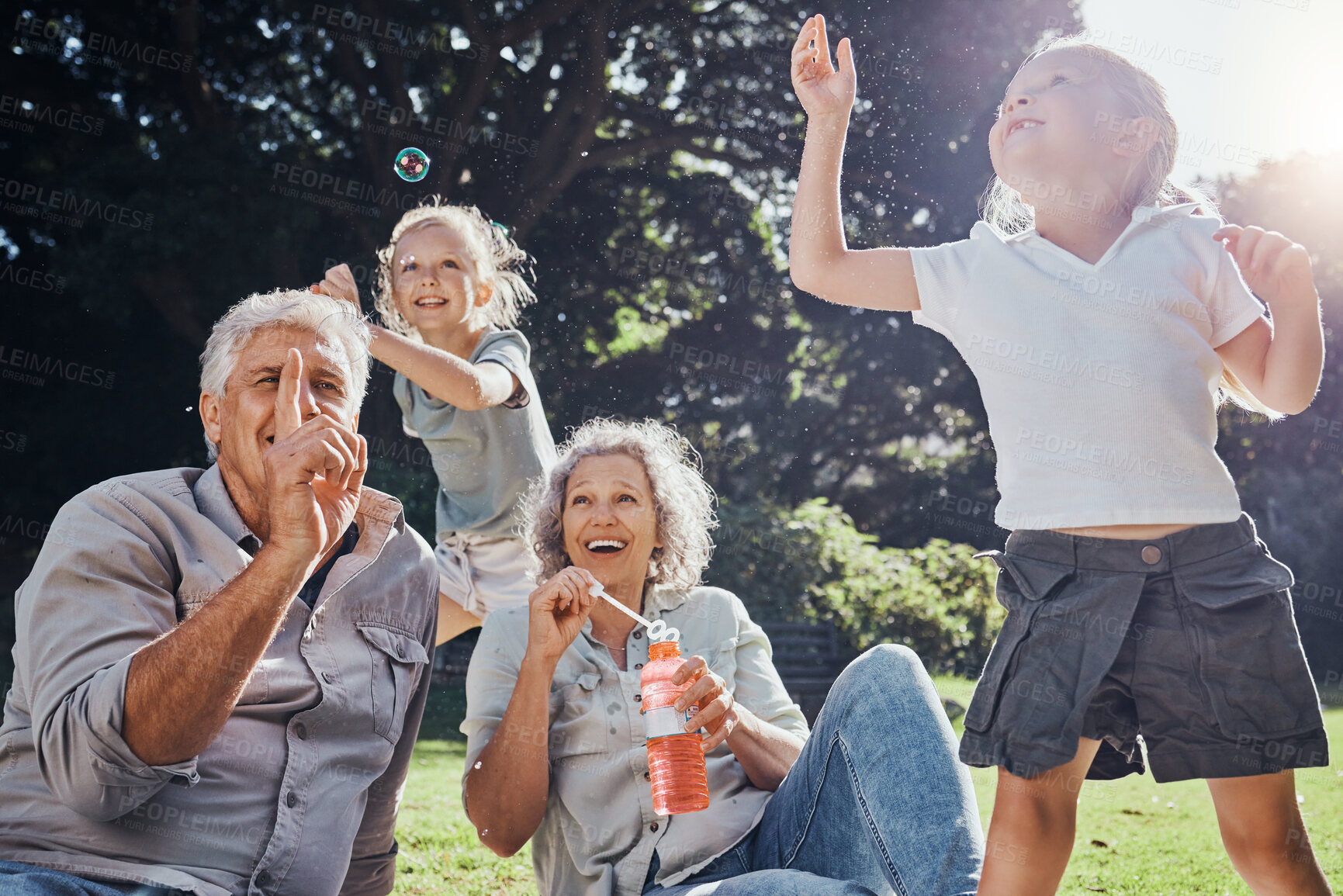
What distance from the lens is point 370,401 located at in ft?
36.0

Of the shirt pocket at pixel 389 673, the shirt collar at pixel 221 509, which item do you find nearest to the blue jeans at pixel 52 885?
the shirt pocket at pixel 389 673

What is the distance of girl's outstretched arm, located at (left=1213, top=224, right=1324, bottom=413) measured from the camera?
1894 millimetres

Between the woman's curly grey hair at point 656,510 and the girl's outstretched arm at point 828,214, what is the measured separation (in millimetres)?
809

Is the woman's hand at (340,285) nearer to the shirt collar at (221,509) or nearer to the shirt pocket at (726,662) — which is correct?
the shirt collar at (221,509)

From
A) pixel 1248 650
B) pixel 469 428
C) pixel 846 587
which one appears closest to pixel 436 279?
pixel 469 428

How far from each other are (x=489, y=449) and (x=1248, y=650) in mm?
2581

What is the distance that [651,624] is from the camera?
244 centimetres

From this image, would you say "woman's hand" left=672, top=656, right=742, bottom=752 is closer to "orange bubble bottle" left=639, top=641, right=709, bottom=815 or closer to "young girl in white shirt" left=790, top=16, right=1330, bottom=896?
"orange bubble bottle" left=639, top=641, right=709, bottom=815

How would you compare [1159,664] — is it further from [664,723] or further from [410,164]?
[410,164]

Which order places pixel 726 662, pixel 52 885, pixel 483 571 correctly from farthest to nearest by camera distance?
pixel 483 571 < pixel 726 662 < pixel 52 885

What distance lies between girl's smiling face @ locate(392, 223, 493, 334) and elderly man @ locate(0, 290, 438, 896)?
1475mm

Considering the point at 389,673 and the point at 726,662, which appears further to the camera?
the point at 726,662

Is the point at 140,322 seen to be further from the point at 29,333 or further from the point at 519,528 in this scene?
the point at 519,528

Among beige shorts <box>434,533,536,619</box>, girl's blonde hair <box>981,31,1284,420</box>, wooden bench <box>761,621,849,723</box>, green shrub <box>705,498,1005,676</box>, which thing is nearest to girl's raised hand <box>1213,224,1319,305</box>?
girl's blonde hair <box>981,31,1284,420</box>
